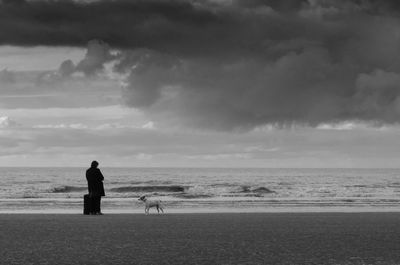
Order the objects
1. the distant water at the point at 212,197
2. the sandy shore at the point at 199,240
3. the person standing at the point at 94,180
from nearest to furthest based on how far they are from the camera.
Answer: the sandy shore at the point at 199,240 < the person standing at the point at 94,180 < the distant water at the point at 212,197

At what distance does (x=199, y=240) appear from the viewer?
54.0 feet

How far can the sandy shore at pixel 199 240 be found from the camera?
43.9 feet

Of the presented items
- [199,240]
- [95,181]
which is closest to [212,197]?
[95,181]

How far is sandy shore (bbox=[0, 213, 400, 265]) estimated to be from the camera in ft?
43.9

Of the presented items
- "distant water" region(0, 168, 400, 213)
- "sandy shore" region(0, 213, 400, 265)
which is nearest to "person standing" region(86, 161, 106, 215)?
"sandy shore" region(0, 213, 400, 265)

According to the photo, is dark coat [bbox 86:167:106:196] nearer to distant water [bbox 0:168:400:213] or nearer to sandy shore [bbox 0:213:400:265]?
sandy shore [bbox 0:213:400:265]

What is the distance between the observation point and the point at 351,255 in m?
14.0

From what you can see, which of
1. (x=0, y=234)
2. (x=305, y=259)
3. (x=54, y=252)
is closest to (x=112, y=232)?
(x=0, y=234)

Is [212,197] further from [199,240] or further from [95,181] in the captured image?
[199,240]

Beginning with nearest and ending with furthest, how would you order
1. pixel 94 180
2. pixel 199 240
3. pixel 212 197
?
pixel 199 240 → pixel 94 180 → pixel 212 197

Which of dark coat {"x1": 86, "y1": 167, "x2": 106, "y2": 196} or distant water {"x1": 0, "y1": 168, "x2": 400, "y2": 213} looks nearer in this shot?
dark coat {"x1": 86, "y1": 167, "x2": 106, "y2": 196}

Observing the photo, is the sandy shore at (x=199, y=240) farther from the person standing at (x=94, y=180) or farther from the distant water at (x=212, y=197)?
the distant water at (x=212, y=197)

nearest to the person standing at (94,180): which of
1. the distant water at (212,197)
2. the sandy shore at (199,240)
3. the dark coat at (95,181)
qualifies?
the dark coat at (95,181)

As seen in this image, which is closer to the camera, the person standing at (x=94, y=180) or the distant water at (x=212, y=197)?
the person standing at (x=94, y=180)
